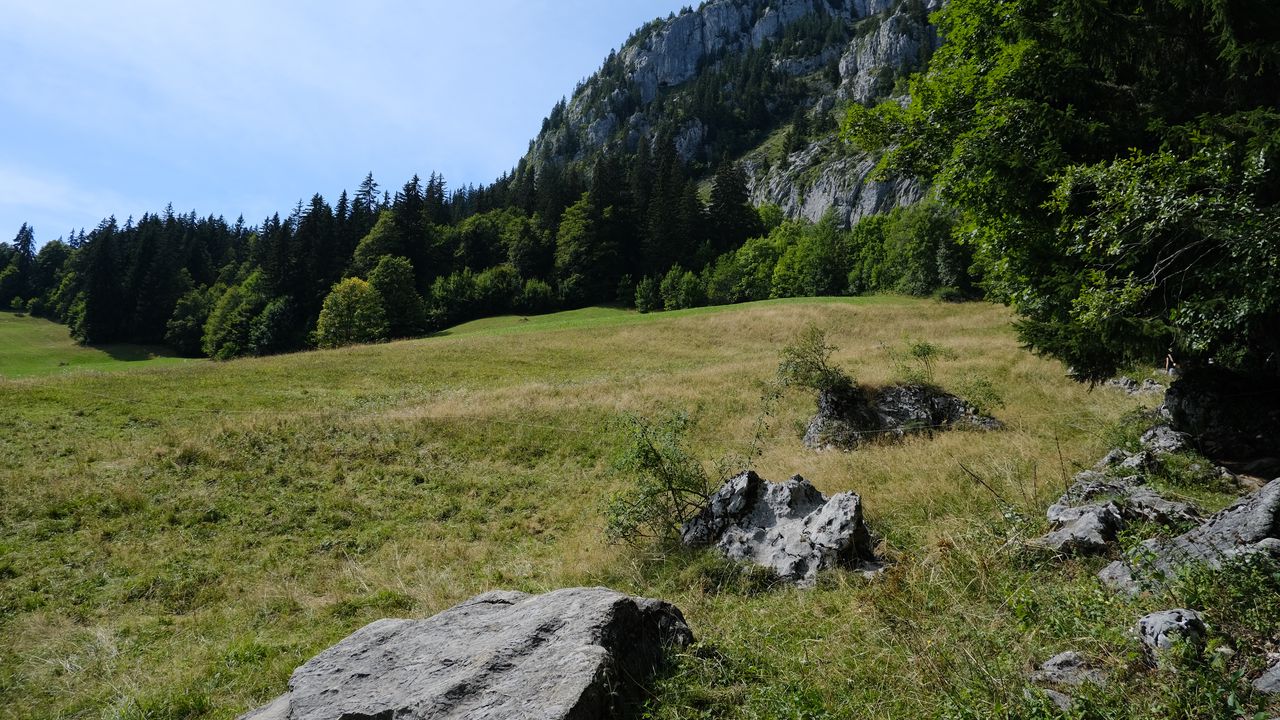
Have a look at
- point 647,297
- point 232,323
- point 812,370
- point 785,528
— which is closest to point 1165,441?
point 785,528

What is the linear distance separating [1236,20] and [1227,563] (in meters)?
8.54

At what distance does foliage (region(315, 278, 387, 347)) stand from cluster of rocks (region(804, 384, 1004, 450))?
61.3 metres

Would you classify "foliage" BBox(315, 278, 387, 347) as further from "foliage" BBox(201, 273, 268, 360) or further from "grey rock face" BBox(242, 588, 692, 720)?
"grey rock face" BBox(242, 588, 692, 720)

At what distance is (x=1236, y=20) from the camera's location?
8.14 m

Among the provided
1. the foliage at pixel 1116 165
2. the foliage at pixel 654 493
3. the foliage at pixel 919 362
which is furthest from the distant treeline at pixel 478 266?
the foliage at pixel 654 493

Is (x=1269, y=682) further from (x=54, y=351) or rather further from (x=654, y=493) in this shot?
(x=54, y=351)

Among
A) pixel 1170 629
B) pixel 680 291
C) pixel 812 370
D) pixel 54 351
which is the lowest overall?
pixel 1170 629

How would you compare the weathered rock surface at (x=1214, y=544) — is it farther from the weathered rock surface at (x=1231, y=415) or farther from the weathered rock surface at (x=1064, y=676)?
the weathered rock surface at (x=1231, y=415)

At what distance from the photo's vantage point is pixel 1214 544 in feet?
15.2

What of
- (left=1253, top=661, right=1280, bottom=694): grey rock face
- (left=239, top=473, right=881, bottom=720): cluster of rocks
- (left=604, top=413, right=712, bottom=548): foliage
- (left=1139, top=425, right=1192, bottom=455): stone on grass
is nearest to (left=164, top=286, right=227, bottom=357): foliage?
(left=604, top=413, right=712, bottom=548): foliage

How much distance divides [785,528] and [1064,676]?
14.9 ft

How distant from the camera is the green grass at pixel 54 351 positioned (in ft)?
200

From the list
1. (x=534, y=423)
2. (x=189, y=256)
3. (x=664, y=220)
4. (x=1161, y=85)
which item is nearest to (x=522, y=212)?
(x=664, y=220)

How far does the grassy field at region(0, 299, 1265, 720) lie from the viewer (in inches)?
174
